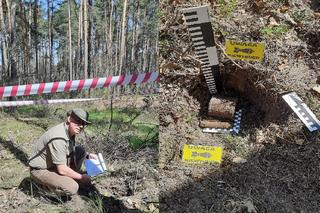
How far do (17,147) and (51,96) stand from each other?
2.23 meters

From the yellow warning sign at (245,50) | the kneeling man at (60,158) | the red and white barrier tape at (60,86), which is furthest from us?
the red and white barrier tape at (60,86)

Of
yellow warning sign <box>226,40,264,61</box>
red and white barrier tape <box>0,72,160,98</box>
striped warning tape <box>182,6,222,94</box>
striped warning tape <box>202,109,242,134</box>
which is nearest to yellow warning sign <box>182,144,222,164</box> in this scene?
striped warning tape <box>202,109,242,134</box>

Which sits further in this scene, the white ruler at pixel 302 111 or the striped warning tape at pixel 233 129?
the striped warning tape at pixel 233 129

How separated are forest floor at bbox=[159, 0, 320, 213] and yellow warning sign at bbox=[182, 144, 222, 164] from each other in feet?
0.20

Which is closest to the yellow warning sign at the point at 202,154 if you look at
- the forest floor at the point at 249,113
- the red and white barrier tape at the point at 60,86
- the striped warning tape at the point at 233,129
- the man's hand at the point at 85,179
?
the forest floor at the point at 249,113

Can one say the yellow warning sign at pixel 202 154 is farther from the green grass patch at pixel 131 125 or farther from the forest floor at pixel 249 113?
the green grass patch at pixel 131 125

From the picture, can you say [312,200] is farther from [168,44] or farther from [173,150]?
[168,44]

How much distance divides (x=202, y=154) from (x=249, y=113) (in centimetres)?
89

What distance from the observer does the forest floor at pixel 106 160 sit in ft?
9.29

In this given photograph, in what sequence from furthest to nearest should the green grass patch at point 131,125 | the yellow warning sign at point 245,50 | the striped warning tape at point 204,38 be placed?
1. the green grass patch at point 131,125
2. the yellow warning sign at point 245,50
3. the striped warning tape at point 204,38

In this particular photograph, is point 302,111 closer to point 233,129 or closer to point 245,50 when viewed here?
point 233,129

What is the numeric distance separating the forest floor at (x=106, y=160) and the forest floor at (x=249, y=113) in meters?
0.33

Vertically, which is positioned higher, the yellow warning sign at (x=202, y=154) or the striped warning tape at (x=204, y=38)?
the striped warning tape at (x=204, y=38)

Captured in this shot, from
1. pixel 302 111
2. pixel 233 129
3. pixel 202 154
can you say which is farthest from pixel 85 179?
pixel 302 111
